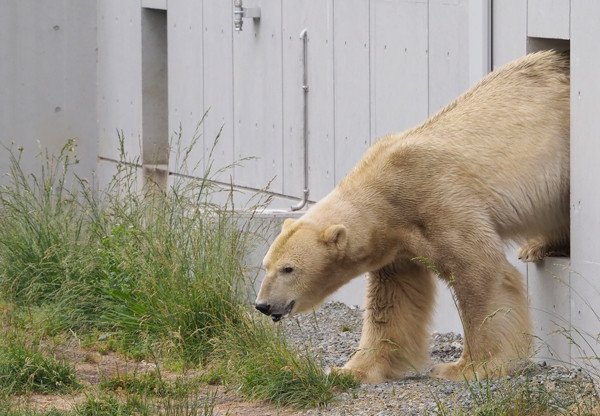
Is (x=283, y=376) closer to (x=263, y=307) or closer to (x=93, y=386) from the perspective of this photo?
(x=263, y=307)

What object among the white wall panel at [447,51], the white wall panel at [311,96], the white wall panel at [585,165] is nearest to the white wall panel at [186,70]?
the white wall panel at [311,96]

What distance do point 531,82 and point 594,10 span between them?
0.52 m

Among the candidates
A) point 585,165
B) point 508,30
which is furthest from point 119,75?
point 585,165

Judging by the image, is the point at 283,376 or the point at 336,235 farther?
the point at 336,235

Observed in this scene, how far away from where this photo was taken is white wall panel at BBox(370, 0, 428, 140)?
7.29 metres

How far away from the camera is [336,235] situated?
17.3 feet

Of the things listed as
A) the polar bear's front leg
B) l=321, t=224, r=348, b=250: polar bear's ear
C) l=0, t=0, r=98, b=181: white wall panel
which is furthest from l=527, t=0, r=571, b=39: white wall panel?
l=0, t=0, r=98, b=181: white wall panel

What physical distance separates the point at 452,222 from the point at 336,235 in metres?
0.54

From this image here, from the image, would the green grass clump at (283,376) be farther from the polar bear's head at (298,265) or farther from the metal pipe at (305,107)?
the metal pipe at (305,107)

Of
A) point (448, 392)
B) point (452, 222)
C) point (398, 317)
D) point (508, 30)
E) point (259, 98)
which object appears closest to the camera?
point (448, 392)

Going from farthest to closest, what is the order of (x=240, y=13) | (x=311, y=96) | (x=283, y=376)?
(x=240, y=13)
(x=311, y=96)
(x=283, y=376)

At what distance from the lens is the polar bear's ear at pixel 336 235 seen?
5.28 m

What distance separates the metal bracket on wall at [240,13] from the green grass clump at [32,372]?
5095mm

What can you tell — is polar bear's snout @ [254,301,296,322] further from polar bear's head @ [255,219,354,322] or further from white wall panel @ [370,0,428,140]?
white wall panel @ [370,0,428,140]
